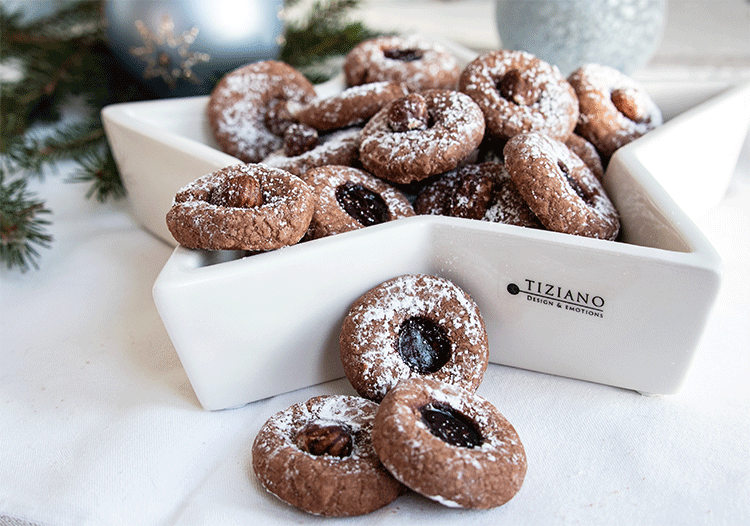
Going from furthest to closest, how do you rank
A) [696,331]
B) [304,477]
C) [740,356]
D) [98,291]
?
1. [98,291]
2. [740,356]
3. [696,331]
4. [304,477]

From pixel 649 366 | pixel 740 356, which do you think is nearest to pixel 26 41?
pixel 649 366

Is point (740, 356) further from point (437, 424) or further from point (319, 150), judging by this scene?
point (319, 150)

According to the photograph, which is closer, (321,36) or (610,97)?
(610,97)

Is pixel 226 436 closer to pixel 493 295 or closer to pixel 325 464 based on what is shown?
pixel 325 464

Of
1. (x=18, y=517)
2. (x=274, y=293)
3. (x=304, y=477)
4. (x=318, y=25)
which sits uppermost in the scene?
(x=318, y=25)

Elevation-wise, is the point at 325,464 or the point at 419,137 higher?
the point at 419,137

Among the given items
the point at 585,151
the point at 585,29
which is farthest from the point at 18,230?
the point at 585,29

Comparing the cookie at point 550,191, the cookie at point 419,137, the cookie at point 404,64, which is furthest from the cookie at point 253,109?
the cookie at point 550,191
